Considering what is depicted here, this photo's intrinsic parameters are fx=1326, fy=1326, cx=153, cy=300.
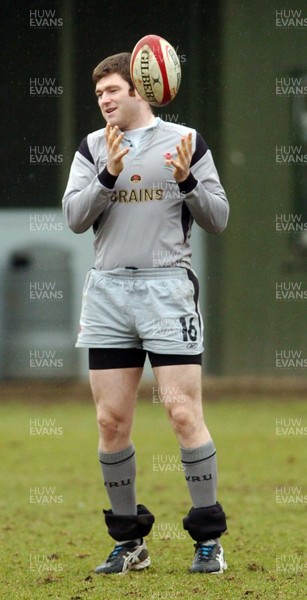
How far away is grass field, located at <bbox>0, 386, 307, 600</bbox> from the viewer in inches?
183

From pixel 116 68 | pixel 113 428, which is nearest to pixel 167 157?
pixel 116 68

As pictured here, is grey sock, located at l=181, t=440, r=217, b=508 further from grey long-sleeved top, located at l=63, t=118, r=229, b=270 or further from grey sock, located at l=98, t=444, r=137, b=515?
grey long-sleeved top, located at l=63, t=118, r=229, b=270

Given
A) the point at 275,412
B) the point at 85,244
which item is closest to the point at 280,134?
the point at 85,244

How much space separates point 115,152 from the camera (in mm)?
4621

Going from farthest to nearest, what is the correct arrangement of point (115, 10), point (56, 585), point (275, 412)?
point (115, 10), point (275, 412), point (56, 585)

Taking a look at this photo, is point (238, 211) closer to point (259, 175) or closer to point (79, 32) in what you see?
point (259, 175)

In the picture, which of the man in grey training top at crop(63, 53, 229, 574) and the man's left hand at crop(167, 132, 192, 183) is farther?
the man in grey training top at crop(63, 53, 229, 574)

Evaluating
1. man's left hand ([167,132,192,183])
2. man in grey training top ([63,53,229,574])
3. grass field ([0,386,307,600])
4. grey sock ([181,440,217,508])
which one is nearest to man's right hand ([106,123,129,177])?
man in grey training top ([63,53,229,574])

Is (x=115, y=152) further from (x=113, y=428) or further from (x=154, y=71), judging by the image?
(x=113, y=428)

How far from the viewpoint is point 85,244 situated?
12.5 metres

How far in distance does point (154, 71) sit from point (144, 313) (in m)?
0.87

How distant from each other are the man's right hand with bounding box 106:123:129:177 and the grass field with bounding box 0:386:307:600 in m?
1.46

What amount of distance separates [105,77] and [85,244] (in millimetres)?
7711

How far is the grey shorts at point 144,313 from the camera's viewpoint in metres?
4.75
